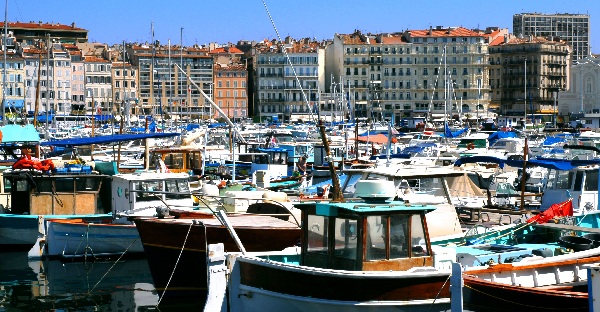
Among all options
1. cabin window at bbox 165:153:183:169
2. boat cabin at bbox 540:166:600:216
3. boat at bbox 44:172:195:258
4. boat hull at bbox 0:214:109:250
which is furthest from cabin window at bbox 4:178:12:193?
boat cabin at bbox 540:166:600:216

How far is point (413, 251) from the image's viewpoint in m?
14.5

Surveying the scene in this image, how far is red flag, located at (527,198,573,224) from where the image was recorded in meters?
19.5

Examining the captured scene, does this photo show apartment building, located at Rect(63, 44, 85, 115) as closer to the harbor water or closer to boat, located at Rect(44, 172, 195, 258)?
the harbor water

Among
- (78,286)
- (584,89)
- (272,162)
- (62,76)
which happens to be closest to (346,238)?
(78,286)

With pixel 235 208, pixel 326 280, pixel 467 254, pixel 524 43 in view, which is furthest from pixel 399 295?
pixel 524 43

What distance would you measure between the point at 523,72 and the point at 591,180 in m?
114

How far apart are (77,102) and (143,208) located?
9914cm

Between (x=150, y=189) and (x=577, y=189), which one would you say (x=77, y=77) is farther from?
(x=577, y=189)

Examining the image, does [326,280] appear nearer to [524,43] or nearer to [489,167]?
[489,167]

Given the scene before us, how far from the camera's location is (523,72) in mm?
135875

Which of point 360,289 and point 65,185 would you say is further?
point 65,185

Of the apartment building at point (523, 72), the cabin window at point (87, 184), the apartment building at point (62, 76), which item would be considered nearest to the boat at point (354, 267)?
the cabin window at point (87, 184)

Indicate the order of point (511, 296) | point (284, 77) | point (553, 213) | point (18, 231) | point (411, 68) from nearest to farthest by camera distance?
point (511, 296), point (553, 213), point (18, 231), point (284, 77), point (411, 68)

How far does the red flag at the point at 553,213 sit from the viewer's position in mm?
19516
